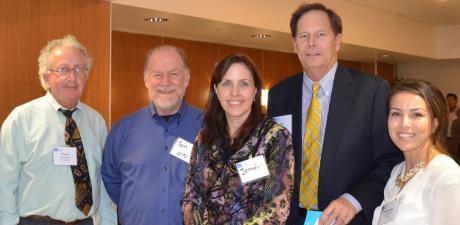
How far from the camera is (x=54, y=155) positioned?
2.63 meters

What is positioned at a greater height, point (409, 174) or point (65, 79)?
point (65, 79)

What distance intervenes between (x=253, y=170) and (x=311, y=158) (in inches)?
19.2

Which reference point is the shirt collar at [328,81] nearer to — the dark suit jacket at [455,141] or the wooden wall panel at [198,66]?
the wooden wall panel at [198,66]

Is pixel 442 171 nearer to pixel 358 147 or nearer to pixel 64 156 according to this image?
pixel 358 147

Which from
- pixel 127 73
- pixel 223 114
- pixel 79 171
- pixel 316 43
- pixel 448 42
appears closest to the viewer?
pixel 223 114

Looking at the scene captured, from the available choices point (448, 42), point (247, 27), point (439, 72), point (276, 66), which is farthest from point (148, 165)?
point (439, 72)

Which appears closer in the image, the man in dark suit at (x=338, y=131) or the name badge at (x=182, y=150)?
the man in dark suit at (x=338, y=131)

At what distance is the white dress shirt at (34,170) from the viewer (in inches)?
102

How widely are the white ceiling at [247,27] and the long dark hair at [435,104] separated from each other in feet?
11.5

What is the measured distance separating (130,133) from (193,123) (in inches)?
14.9

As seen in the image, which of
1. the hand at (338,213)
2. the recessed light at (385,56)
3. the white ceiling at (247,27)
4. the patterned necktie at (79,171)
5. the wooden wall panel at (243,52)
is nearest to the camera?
the hand at (338,213)

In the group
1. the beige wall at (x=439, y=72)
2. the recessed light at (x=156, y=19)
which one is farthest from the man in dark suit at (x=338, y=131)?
the beige wall at (x=439, y=72)

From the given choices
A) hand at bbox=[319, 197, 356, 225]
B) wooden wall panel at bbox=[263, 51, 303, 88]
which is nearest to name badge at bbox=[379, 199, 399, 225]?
hand at bbox=[319, 197, 356, 225]

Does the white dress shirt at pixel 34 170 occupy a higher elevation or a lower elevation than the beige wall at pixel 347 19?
lower
